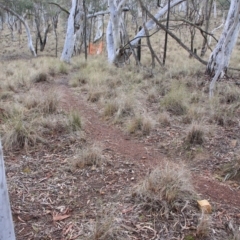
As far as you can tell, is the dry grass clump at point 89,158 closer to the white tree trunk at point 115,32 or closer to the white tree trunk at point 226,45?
the white tree trunk at point 226,45

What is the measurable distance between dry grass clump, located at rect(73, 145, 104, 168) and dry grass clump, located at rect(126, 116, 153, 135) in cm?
113

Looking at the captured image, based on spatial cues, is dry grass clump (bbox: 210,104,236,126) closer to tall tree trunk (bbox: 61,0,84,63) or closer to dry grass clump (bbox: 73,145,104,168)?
dry grass clump (bbox: 73,145,104,168)

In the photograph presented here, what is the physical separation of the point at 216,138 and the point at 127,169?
1633 millimetres

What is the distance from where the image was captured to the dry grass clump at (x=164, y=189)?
2.49m

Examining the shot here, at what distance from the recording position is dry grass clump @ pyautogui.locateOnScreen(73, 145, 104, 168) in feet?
10.6

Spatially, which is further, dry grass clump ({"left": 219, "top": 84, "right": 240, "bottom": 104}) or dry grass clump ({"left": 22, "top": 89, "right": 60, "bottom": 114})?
dry grass clump ({"left": 219, "top": 84, "right": 240, "bottom": 104})

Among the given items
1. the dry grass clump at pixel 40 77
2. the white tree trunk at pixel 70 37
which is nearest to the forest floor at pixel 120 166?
the dry grass clump at pixel 40 77

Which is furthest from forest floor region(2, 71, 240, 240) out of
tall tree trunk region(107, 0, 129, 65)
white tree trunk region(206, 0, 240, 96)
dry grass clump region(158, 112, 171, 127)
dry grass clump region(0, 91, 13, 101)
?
tall tree trunk region(107, 0, 129, 65)

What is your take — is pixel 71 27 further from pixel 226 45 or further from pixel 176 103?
pixel 176 103

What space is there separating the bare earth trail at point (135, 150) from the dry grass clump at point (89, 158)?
36cm

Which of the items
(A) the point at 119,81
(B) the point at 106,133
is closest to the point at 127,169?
(B) the point at 106,133

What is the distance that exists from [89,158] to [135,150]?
742 mm

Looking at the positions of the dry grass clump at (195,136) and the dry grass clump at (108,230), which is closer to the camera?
the dry grass clump at (108,230)

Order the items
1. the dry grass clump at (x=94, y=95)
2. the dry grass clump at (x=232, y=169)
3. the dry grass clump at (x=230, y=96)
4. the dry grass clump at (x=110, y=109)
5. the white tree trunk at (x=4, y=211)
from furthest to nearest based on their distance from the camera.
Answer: the dry grass clump at (x=94, y=95)
the dry grass clump at (x=230, y=96)
the dry grass clump at (x=110, y=109)
the dry grass clump at (x=232, y=169)
the white tree trunk at (x=4, y=211)
